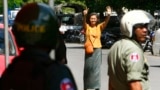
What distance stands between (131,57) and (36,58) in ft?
7.16

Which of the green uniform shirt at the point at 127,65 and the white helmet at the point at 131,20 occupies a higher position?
the white helmet at the point at 131,20

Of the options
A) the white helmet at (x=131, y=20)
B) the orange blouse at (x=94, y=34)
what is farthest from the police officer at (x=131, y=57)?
the orange blouse at (x=94, y=34)

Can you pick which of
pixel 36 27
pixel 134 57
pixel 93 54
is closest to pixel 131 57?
pixel 134 57

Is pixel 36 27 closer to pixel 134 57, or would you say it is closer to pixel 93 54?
pixel 134 57

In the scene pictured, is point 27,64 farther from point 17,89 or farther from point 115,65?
point 115,65

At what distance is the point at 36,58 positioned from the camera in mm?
3021

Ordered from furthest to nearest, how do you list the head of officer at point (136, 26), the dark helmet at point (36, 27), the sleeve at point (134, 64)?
the head of officer at point (136, 26)
the sleeve at point (134, 64)
the dark helmet at point (36, 27)

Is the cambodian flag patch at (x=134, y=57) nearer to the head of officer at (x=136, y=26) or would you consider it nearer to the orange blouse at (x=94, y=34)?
the head of officer at (x=136, y=26)

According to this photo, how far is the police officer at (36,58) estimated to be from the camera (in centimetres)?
295

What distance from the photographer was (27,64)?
3.02 meters

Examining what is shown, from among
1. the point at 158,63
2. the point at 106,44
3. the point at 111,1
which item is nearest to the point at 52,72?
the point at 158,63

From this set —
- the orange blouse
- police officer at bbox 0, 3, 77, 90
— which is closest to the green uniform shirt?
police officer at bbox 0, 3, 77, 90

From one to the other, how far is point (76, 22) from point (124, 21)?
46266 millimetres

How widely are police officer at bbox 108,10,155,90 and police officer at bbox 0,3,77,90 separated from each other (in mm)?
2009
